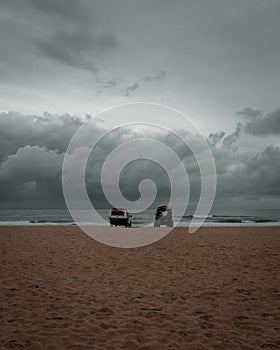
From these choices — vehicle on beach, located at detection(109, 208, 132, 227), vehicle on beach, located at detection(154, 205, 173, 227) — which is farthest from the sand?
vehicle on beach, located at detection(154, 205, 173, 227)

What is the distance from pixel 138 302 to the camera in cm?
773

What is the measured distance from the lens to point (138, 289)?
29.2ft

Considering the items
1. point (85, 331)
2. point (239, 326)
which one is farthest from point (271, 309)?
point (85, 331)

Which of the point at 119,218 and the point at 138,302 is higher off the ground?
the point at 119,218

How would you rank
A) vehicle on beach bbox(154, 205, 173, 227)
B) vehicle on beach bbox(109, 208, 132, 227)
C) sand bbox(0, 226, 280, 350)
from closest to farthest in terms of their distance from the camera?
sand bbox(0, 226, 280, 350) → vehicle on beach bbox(109, 208, 132, 227) → vehicle on beach bbox(154, 205, 173, 227)

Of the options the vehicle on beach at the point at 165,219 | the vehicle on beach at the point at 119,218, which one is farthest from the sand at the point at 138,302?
the vehicle on beach at the point at 165,219

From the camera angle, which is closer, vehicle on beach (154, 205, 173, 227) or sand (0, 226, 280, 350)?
sand (0, 226, 280, 350)

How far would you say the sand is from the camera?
5.57 metres

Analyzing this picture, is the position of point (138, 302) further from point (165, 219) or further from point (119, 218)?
point (165, 219)

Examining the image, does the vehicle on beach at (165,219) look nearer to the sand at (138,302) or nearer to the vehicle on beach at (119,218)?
the vehicle on beach at (119,218)

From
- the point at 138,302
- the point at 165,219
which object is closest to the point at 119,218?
the point at 165,219

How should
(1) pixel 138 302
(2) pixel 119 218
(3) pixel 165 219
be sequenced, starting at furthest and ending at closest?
1. (3) pixel 165 219
2. (2) pixel 119 218
3. (1) pixel 138 302

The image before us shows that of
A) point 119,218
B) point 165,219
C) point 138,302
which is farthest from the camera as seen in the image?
point 165,219

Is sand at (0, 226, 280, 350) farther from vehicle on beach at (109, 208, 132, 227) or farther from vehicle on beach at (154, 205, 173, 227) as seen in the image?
vehicle on beach at (154, 205, 173, 227)
